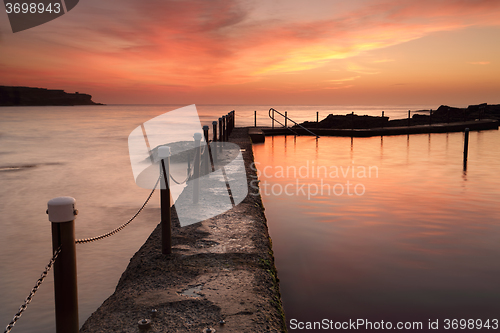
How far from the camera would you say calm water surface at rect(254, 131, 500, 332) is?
388cm

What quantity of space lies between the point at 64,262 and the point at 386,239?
4767 millimetres

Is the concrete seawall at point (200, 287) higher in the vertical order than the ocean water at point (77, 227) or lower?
higher

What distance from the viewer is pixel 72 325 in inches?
88.6

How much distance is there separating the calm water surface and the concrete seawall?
70 centimetres

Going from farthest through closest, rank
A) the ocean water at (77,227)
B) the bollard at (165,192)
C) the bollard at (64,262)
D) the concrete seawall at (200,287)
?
the ocean water at (77,227), the bollard at (165,192), the concrete seawall at (200,287), the bollard at (64,262)

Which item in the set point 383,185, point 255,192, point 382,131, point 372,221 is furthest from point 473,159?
point 255,192

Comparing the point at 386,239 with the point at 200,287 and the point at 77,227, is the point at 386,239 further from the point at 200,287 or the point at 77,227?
the point at 77,227

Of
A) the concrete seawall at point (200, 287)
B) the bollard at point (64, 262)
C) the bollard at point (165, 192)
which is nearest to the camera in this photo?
the bollard at point (64, 262)

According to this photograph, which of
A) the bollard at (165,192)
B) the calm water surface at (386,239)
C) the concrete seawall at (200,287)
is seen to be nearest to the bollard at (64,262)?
the concrete seawall at (200,287)

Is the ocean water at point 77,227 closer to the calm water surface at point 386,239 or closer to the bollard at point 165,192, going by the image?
the bollard at point 165,192

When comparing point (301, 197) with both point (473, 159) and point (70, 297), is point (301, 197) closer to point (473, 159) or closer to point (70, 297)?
point (70, 297)

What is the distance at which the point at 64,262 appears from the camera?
7.13 feet

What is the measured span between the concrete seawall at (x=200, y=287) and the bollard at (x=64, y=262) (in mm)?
544

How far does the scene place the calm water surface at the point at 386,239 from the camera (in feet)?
12.7
